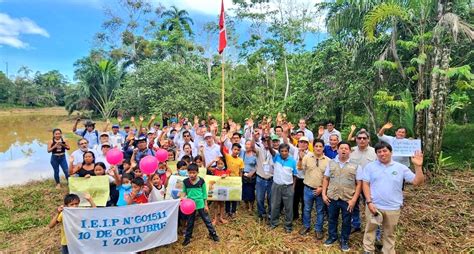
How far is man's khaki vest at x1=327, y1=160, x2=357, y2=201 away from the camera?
4.34 m

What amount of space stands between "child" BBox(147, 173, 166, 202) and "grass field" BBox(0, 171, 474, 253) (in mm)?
766

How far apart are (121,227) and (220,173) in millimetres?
1818

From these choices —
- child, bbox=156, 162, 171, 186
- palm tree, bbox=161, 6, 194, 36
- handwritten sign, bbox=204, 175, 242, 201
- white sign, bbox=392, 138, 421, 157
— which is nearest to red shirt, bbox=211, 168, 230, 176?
handwritten sign, bbox=204, 175, 242, 201

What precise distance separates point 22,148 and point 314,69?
16447mm

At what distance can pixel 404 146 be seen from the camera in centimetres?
588

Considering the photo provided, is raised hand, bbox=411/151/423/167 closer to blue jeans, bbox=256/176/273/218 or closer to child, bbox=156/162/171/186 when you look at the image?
blue jeans, bbox=256/176/273/218

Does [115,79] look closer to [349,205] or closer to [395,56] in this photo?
[395,56]

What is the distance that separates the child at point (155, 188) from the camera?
4.67 meters

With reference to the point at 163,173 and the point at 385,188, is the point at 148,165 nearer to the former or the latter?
the point at 163,173

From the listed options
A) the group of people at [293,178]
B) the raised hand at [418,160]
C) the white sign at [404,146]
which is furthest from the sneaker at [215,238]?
the white sign at [404,146]

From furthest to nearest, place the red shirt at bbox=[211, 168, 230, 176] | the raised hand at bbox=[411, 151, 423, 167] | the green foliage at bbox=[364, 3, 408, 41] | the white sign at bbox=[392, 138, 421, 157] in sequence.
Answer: the green foliage at bbox=[364, 3, 408, 41] < the white sign at bbox=[392, 138, 421, 157] < the red shirt at bbox=[211, 168, 230, 176] < the raised hand at bbox=[411, 151, 423, 167]

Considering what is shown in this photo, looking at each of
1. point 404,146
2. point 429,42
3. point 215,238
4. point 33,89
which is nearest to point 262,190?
point 215,238

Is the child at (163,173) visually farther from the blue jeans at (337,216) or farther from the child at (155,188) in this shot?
the blue jeans at (337,216)

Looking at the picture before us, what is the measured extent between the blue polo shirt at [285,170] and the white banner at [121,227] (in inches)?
64.0
